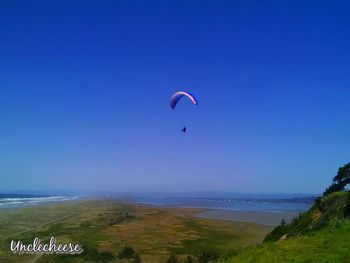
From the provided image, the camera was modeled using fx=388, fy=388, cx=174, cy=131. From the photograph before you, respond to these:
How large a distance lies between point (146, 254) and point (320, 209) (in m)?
19.0

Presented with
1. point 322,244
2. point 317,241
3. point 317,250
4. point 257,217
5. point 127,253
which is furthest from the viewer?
point 257,217

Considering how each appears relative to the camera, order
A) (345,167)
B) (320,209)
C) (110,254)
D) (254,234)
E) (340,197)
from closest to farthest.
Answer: (340,197)
(320,209)
(345,167)
(110,254)
(254,234)

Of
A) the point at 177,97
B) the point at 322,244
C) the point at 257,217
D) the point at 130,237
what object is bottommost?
the point at 130,237

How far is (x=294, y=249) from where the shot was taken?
15.1m

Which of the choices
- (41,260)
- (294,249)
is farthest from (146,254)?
(294,249)

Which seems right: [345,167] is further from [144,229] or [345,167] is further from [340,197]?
[144,229]

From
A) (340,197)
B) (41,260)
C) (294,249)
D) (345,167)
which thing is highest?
Answer: (345,167)

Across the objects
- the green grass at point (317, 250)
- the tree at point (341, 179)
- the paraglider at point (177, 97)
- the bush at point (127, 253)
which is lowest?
the bush at point (127, 253)

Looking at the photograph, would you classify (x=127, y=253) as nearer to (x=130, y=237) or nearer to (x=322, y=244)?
(x=130, y=237)

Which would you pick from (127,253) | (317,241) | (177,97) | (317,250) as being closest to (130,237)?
(127,253)

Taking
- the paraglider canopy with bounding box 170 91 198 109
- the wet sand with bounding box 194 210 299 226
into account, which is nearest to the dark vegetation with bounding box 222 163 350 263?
the paraglider canopy with bounding box 170 91 198 109

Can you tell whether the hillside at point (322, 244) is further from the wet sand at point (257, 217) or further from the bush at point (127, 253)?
the wet sand at point (257, 217)

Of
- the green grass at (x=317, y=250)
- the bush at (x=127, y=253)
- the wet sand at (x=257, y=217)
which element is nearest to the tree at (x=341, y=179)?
the green grass at (x=317, y=250)

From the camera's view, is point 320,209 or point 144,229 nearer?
point 320,209
